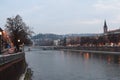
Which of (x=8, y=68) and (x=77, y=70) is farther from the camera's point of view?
(x=77, y=70)

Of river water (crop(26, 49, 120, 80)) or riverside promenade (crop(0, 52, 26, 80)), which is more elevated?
riverside promenade (crop(0, 52, 26, 80))

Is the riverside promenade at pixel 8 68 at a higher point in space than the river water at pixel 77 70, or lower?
higher

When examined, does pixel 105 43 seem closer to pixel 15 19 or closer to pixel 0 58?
pixel 15 19

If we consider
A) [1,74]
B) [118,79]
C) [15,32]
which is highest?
[15,32]

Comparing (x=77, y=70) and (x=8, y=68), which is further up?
(x=8, y=68)

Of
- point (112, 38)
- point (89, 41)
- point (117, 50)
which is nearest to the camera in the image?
point (117, 50)

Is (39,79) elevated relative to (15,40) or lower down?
lower down

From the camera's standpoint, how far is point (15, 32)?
63.8 m

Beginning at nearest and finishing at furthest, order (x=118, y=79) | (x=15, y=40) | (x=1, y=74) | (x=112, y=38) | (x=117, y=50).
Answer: (x=1, y=74) → (x=118, y=79) → (x=15, y=40) → (x=117, y=50) → (x=112, y=38)

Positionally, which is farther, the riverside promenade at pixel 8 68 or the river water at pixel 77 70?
the river water at pixel 77 70

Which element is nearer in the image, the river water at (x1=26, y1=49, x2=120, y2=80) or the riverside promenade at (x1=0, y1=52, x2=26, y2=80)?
the riverside promenade at (x1=0, y1=52, x2=26, y2=80)

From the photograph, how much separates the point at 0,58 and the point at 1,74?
4.30 ft

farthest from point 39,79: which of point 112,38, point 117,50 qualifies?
point 112,38

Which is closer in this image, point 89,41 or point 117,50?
point 117,50
